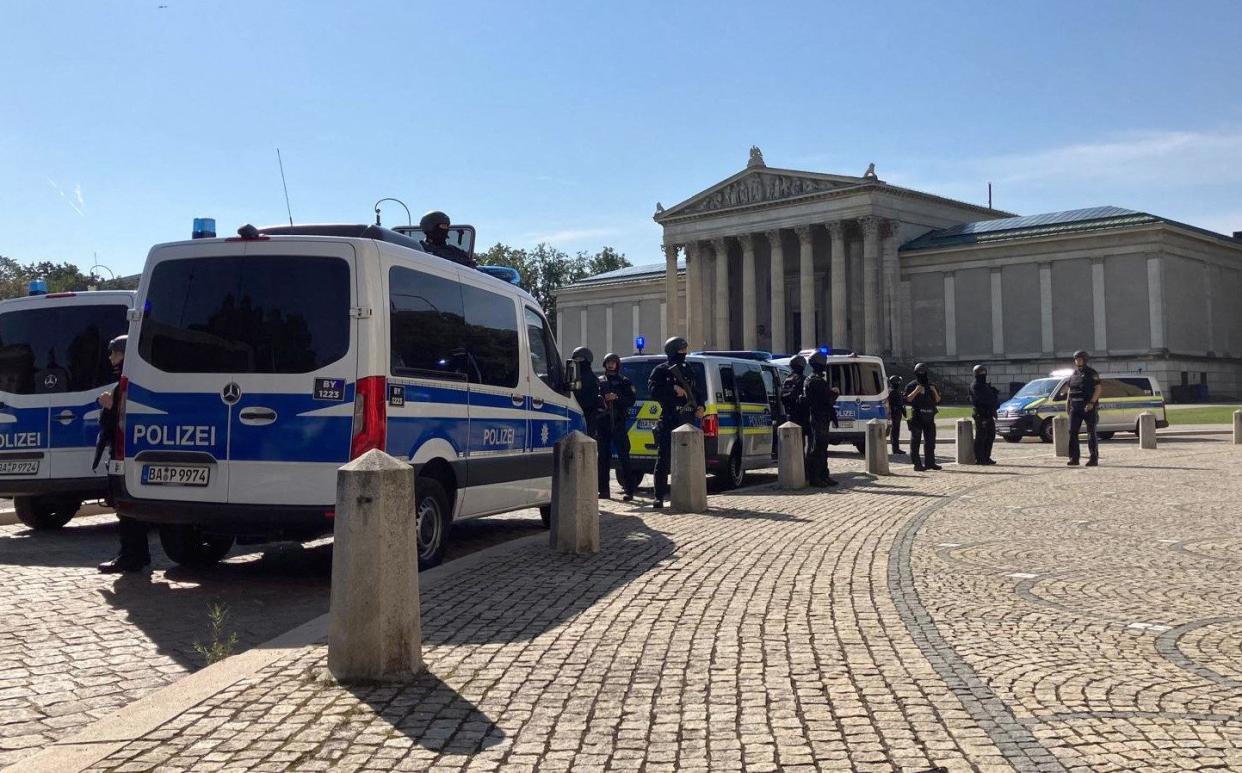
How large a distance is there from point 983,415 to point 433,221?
1542 centimetres

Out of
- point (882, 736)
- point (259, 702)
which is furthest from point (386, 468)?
point (882, 736)

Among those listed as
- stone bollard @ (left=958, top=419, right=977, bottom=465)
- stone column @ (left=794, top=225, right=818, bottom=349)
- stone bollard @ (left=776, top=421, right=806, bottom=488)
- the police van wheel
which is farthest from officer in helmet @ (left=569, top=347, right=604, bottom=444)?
stone column @ (left=794, top=225, right=818, bottom=349)

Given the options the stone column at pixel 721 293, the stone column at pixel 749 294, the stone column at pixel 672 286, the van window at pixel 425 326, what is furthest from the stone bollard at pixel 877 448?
the stone column at pixel 672 286

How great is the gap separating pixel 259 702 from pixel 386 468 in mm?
1179

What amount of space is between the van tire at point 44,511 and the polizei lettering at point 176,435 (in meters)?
4.70

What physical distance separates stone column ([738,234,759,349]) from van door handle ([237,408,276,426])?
239 ft

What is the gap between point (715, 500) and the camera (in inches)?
600

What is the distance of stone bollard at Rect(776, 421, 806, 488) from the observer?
16.9 meters

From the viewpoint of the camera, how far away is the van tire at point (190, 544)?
8891mm

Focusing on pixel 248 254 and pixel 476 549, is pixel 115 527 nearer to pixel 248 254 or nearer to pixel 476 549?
pixel 476 549

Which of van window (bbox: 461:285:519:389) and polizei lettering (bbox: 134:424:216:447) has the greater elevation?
van window (bbox: 461:285:519:389)

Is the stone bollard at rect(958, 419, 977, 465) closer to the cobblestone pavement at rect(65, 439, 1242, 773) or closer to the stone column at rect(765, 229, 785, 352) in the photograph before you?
the cobblestone pavement at rect(65, 439, 1242, 773)

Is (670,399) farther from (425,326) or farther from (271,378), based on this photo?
(271,378)

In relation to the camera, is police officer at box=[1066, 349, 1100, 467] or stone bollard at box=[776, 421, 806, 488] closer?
stone bollard at box=[776, 421, 806, 488]
